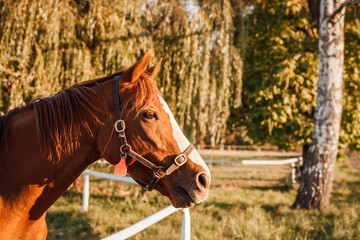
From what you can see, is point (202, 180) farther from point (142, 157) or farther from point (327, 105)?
point (327, 105)

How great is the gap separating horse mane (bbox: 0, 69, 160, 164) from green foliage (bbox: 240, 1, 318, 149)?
574 centimetres

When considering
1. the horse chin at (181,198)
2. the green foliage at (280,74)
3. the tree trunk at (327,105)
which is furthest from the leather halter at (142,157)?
the green foliage at (280,74)

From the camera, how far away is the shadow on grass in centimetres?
394

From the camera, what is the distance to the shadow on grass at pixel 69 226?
12.9 feet

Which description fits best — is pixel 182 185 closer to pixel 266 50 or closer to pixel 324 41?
pixel 324 41

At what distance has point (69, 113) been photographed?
147 cm

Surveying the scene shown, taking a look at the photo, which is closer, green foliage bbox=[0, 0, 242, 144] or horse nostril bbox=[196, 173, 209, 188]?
horse nostril bbox=[196, 173, 209, 188]

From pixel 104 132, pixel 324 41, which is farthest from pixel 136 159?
pixel 324 41

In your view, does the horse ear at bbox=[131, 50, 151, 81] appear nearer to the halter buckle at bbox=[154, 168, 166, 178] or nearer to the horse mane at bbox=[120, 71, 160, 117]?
the horse mane at bbox=[120, 71, 160, 117]

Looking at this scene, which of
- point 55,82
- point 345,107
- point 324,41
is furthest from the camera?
point 345,107

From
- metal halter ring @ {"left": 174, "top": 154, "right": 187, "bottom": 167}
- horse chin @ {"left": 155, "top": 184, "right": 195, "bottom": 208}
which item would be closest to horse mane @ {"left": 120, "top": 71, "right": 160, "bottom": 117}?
metal halter ring @ {"left": 174, "top": 154, "right": 187, "bottom": 167}

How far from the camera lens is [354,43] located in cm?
729

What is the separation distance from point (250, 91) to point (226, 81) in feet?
8.48

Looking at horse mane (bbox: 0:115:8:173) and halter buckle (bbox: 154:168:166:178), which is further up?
horse mane (bbox: 0:115:8:173)
